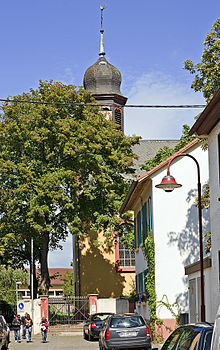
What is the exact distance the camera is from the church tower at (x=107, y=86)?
2115 inches

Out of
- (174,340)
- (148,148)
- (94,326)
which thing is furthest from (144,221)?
(148,148)

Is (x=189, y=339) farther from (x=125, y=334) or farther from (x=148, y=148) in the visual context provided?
(x=148, y=148)

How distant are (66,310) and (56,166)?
925 cm

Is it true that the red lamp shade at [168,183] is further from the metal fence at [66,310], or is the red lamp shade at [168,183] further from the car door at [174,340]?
the metal fence at [66,310]

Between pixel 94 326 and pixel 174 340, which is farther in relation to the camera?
pixel 94 326

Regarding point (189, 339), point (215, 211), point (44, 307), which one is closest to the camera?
point (189, 339)

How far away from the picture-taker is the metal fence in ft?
134

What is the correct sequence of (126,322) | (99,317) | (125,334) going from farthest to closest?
(99,317) → (126,322) → (125,334)

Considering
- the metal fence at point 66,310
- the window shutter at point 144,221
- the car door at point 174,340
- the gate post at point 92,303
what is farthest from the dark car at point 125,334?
the metal fence at point 66,310

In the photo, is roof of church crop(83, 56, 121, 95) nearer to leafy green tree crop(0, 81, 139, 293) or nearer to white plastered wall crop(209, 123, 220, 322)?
leafy green tree crop(0, 81, 139, 293)

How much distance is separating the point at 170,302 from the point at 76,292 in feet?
79.9

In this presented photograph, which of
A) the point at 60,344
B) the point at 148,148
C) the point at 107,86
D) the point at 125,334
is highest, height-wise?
the point at 107,86

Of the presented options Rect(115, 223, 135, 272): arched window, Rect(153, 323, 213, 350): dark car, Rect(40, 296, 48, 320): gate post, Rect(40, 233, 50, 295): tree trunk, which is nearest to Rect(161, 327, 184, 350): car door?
Rect(153, 323, 213, 350): dark car

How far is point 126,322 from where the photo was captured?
2208 centimetres
